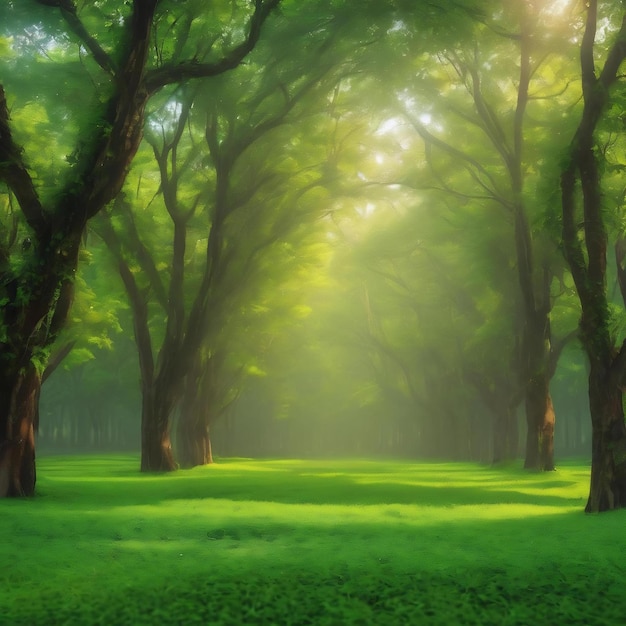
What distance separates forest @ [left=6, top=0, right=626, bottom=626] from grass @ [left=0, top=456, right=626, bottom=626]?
56 millimetres

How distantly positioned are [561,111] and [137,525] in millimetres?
21412

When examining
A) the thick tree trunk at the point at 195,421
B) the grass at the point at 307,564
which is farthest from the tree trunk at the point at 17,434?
the thick tree trunk at the point at 195,421

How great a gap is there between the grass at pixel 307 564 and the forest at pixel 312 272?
0.18 ft

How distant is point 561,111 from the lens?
28328 millimetres

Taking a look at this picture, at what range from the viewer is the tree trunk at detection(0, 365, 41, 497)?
1681 centimetres

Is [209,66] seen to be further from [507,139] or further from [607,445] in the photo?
[507,139]

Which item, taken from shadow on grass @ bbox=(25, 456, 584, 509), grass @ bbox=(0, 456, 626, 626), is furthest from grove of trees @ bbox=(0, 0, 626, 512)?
grass @ bbox=(0, 456, 626, 626)

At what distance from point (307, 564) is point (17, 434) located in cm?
982

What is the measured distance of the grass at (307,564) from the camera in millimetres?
7699

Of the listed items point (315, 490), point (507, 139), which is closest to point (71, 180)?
point (315, 490)

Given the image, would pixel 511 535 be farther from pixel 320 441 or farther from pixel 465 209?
pixel 320 441

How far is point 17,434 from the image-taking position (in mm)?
17328

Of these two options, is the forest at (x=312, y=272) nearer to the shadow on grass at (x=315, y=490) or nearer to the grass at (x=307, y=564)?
the grass at (x=307, y=564)

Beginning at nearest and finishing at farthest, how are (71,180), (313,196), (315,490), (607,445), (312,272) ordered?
(607,445) → (71,180) → (315,490) → (313,196) → (312,272)
